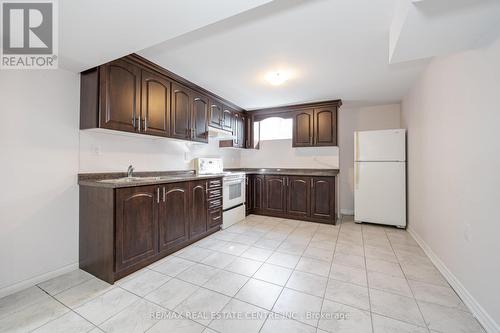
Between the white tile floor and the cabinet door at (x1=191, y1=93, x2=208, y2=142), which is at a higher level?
the cabinet door at (x1=191, y1=93, x2=208, y2=142)

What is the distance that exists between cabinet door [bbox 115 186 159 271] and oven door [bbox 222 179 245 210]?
1336 mm

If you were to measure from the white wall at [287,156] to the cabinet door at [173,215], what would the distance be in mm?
2459

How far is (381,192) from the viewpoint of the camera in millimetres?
3500

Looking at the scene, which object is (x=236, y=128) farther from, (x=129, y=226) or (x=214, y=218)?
(x=129, y=226)

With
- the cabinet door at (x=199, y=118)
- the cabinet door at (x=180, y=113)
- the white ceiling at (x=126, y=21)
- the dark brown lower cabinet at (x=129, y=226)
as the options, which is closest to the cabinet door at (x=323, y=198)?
the cabinet door at (x=199, y=118)

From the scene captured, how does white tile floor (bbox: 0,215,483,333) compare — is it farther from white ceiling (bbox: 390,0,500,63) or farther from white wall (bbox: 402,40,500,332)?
white ceiling (bbox: 390,0,500,63)

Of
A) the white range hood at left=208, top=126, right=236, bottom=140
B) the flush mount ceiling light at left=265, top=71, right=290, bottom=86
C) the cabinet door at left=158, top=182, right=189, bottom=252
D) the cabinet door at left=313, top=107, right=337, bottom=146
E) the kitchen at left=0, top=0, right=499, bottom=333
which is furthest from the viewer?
the cabinet door at left=313, top=107, right=337, bottom=146

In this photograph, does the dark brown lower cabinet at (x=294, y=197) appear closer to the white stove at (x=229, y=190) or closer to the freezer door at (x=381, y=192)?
the white stove at (x=229, y=190)

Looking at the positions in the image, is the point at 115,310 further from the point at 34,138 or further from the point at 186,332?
the point at 34,138

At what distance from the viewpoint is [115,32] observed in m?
1.49

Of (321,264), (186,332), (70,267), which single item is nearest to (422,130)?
(321,264)

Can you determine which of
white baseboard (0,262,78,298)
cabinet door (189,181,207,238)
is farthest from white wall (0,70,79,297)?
cabinet door (189,181,207,238)

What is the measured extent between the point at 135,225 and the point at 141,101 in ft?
4.40

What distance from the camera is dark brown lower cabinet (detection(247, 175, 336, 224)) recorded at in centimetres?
364
